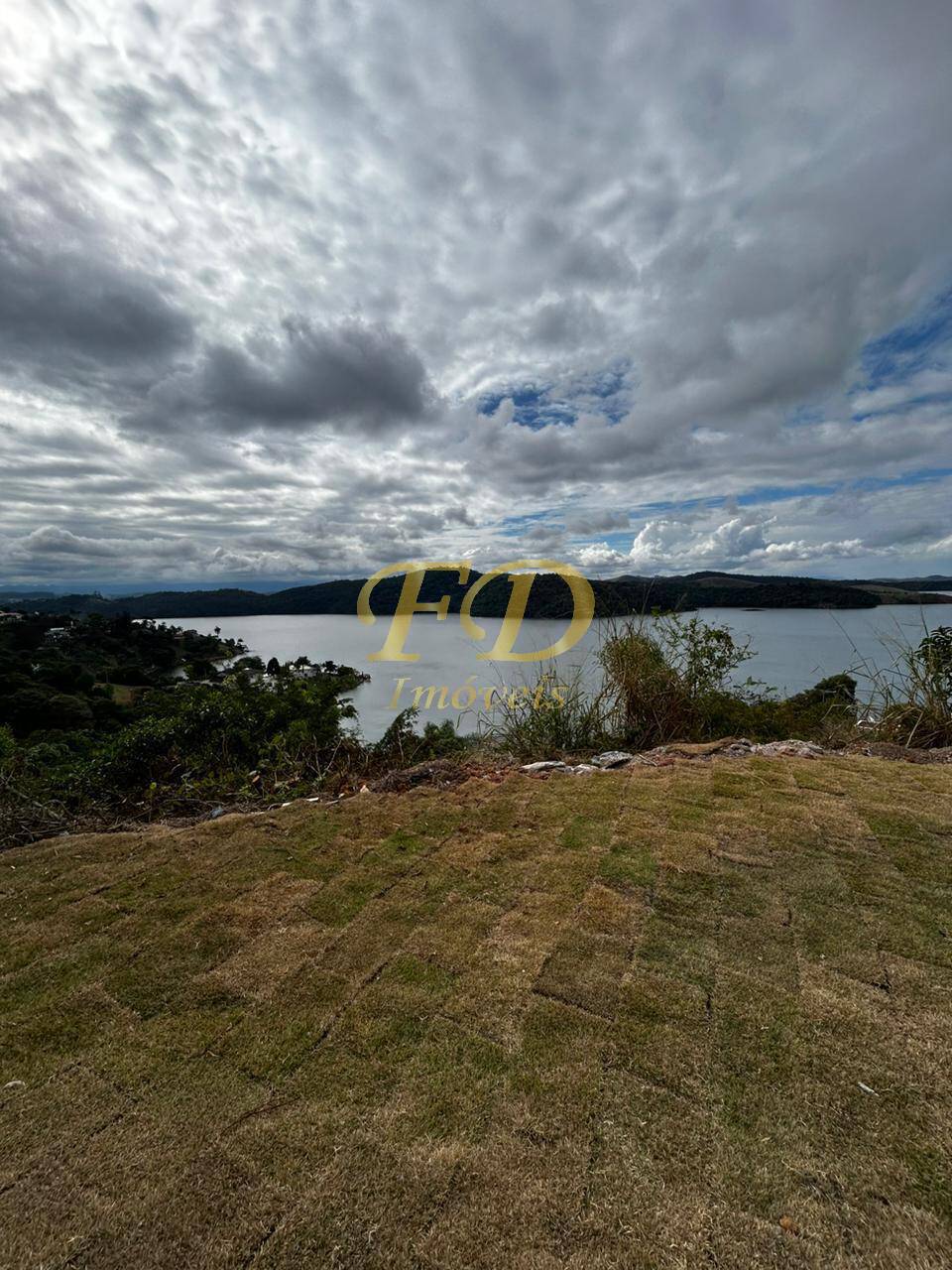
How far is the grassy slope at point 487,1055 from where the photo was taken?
1098 mm

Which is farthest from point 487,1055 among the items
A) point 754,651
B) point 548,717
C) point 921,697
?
point 921,697

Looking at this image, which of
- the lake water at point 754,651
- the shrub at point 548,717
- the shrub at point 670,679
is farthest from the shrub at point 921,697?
the shrub at point 548,717

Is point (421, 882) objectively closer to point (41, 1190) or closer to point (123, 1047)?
point (123, 1047)

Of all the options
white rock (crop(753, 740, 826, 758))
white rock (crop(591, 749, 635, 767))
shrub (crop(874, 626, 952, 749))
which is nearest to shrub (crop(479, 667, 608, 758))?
white rock (crop(591, 749, 635, 767))

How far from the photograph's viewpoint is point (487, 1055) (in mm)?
1501

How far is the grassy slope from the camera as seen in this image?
1098mm

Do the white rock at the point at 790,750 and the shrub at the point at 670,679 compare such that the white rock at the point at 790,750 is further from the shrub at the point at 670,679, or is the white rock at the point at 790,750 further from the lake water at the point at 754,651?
the lake water at the point at 754,651

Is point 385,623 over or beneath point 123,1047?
over

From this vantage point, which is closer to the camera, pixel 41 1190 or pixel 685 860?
pixel 41 1190

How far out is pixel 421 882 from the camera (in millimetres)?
2469

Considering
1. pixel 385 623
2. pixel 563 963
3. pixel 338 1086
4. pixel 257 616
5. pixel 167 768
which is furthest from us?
pixel 257 616

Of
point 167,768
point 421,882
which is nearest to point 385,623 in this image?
point 167,768

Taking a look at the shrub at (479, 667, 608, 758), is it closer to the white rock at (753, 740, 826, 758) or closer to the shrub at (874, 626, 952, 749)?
the white rock at (753, 740, 826, 758)

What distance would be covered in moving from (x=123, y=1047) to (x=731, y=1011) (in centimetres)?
188
